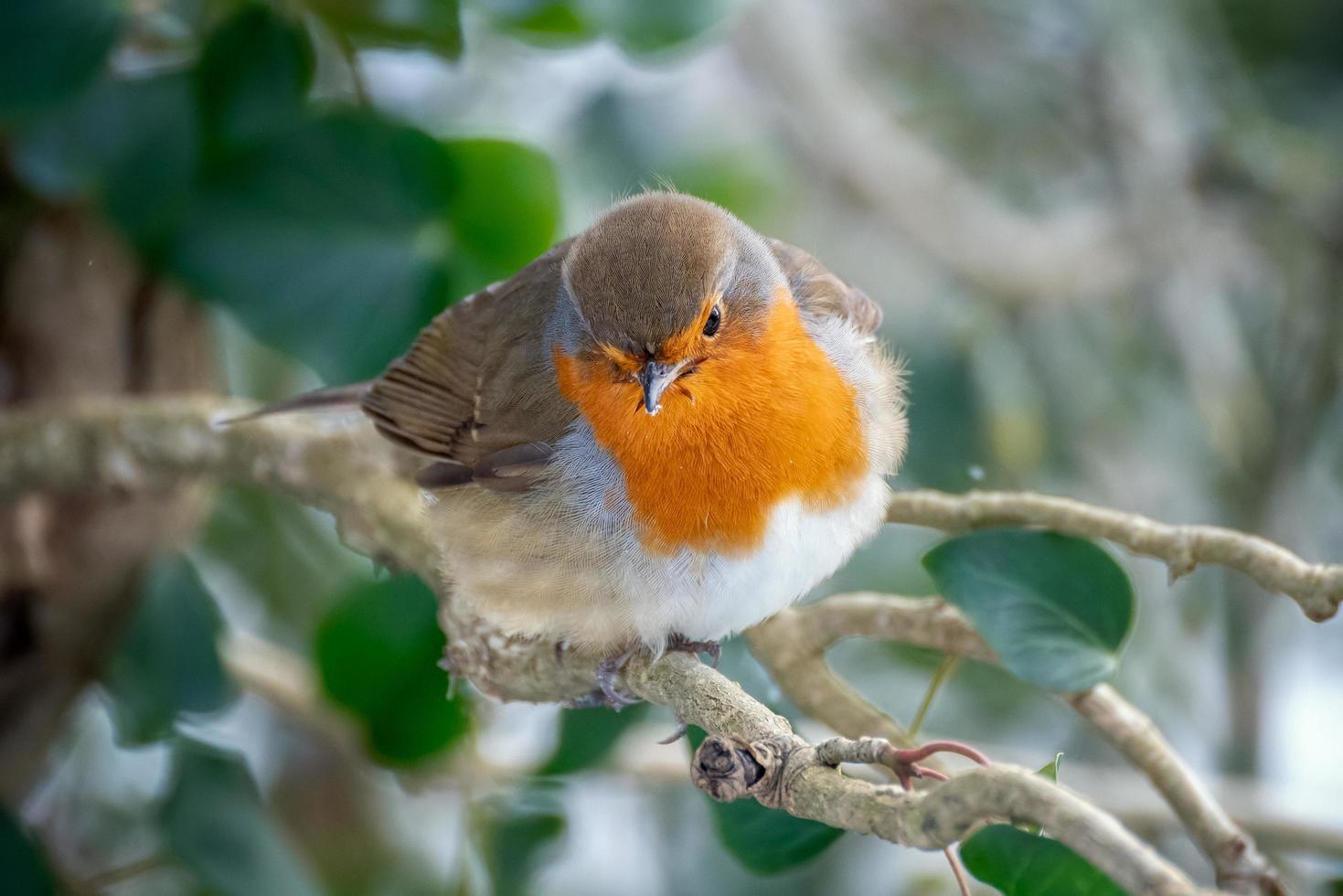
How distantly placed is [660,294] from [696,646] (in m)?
0.57

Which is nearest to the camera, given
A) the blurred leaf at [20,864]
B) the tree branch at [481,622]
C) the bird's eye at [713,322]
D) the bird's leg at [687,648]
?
the tree branch at [481,622]

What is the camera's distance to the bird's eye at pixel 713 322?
65.1 inches

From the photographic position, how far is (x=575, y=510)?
170 cm

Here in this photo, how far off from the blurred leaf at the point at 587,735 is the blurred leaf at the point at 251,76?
3.89 ft

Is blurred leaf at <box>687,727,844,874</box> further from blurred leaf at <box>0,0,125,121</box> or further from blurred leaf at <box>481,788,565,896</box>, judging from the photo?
blurred leaf at <box>0,0,125,121</box>

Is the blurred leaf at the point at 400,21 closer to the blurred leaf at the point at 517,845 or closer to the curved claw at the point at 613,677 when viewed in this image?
the curved claw at the point at 613,677

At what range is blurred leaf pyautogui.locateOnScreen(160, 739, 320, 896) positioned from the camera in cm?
193

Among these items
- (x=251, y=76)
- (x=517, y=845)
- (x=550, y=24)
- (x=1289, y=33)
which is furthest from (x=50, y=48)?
(x=1289, y=33)

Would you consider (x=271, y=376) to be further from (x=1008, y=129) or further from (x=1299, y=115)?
(x=1299, y=115)

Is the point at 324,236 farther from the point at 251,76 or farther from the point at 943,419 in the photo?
the point at 943,419

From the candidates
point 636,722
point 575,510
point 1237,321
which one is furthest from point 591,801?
point 1237,321

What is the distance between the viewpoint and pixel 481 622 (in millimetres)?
1789

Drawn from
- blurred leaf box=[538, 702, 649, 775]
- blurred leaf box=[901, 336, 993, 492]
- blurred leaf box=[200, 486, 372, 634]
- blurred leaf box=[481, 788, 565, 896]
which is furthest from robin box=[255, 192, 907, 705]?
blurred leaf box=[200, 486, 372, 634]

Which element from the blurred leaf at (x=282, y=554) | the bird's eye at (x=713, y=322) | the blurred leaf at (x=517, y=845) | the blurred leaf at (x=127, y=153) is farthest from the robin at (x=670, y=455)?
the blurred leaf at (x=282, y=554)
